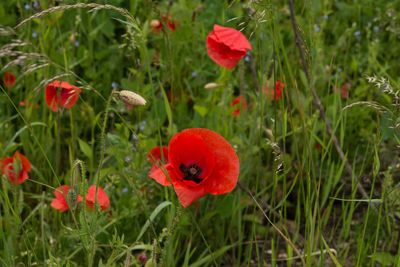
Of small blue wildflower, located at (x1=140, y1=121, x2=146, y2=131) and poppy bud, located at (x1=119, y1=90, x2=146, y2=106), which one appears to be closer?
poppy bud, located at (x1=119, y1=90, x2=146, y2=106)

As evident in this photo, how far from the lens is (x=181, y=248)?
1507mm

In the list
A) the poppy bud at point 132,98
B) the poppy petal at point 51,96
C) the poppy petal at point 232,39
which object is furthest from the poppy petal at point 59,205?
the poppy petal at point 232,39

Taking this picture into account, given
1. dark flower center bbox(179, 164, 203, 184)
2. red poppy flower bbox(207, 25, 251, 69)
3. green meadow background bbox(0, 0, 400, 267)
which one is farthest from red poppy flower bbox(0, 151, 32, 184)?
red poppy flower bbox(207, 25, 251, 69)

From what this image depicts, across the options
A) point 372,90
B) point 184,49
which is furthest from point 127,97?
point 372,90

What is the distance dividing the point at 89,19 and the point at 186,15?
43 centimetres

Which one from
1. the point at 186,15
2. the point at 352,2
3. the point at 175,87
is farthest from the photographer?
the point at 352,2

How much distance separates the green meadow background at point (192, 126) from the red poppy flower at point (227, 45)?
0.12 ft

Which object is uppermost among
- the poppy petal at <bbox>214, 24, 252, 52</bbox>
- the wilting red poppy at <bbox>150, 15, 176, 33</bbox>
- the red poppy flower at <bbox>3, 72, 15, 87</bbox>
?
the poppy petal at <bbox>214, 24, 252, 52</bbox>

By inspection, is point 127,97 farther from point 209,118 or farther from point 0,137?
point 0,137

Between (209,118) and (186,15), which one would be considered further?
(186,15)

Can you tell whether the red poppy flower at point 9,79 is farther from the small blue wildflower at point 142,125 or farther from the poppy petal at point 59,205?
the poppy petal at point 59,205

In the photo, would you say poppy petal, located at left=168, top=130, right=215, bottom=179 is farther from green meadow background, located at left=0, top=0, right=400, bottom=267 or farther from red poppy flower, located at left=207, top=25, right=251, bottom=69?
red poppy flower, located at left=207, top=25, right=251, bottom=69

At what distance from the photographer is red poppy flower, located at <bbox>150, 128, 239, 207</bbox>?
3.15 feet

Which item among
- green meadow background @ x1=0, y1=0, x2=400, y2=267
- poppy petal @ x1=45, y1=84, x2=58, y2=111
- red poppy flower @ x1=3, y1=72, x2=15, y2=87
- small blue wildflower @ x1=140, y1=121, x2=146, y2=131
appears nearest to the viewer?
green meadow background @ x1=0, y1=0, x2=400, y2=267
